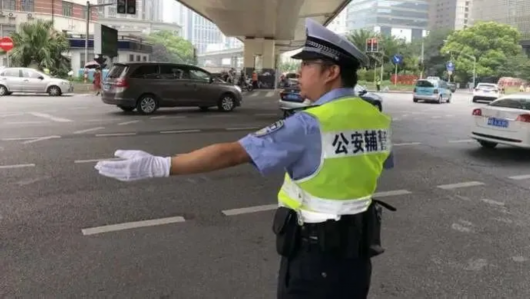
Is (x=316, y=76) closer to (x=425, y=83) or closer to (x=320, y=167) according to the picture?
(x=320, y=167)

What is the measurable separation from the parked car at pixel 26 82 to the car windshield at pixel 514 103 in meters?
21.8

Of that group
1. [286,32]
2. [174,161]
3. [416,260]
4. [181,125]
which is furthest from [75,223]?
[286,32]

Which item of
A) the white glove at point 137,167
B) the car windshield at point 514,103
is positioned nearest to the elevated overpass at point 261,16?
the car windshield at point 514,103

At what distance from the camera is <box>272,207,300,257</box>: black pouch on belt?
194 centimetres

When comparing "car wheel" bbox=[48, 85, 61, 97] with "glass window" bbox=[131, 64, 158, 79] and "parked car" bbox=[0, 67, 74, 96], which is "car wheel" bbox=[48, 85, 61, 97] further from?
"glass window" bbox=[131, 64, 158, 79]

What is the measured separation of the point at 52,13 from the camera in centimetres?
6306

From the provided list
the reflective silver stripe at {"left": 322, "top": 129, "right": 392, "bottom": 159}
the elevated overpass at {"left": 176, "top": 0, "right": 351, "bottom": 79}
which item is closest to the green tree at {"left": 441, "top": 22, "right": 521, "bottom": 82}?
the elevated overpass at {"left": 176, "top": 0, "right": 351, "bottom": 79}

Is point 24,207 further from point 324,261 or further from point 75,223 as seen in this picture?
point 324,261

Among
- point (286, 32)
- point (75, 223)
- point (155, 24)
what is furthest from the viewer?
point (155, 24)

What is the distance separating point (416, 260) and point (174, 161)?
3356 millimetres

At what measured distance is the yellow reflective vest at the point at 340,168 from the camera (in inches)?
74.5

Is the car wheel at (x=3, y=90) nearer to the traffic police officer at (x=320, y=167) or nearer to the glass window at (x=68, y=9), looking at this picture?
the traffic police officer at (x=320, y=167)

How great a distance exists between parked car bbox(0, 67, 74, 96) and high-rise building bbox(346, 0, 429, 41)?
7075 centimetres

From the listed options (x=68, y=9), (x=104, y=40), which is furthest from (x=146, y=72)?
(x=68, y=9)
